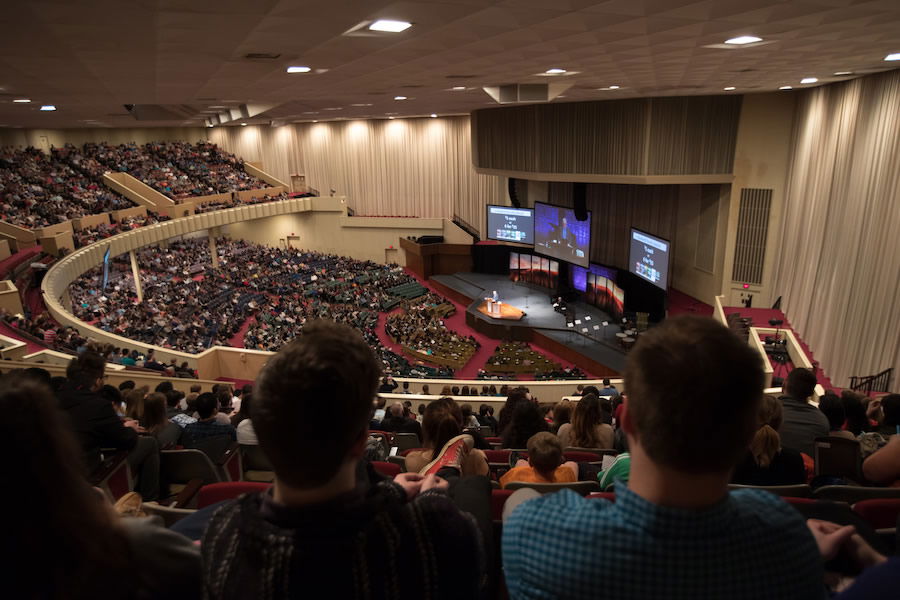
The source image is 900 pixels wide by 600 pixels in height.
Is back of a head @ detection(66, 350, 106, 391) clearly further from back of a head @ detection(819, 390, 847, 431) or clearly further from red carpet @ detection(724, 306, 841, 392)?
red carpet @ detection(724, 306, 841, 392)

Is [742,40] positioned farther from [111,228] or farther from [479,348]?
[111,228]

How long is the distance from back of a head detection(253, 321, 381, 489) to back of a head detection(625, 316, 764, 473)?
2.00 feet

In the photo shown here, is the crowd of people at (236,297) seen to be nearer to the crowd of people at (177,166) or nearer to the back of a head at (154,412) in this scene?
the crowd of people at (177,166)

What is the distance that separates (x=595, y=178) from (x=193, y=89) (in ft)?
38.3

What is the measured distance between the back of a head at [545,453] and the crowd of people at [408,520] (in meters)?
1.84

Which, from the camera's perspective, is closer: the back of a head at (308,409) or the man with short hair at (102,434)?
the back of a head at (308,409)

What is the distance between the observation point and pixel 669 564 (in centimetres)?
110

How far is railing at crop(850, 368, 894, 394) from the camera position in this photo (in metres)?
8.06

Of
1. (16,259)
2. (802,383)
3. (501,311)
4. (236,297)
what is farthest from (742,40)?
(16,259)

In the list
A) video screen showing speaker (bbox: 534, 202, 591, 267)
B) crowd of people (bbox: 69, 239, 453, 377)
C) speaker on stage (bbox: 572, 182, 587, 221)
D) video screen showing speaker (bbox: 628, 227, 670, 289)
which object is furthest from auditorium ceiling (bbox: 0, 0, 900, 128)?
video screen showing speaker (bbox: 534, 202, 591, 267)

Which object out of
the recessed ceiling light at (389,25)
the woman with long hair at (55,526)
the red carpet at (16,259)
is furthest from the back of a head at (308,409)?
the red carpet at (16,259)

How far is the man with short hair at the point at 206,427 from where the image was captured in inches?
180

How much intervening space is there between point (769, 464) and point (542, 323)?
585 inches

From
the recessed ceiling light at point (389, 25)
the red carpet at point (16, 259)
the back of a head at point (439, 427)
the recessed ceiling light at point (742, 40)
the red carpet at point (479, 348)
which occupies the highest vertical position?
the recessed ceiling light at point (742, 40)
